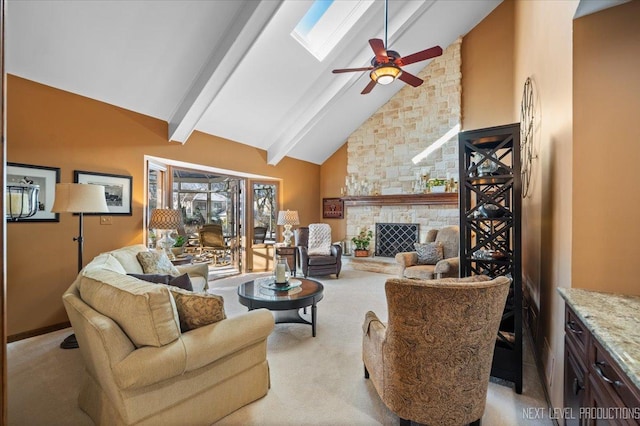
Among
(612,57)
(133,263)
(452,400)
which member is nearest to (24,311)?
(133,263)

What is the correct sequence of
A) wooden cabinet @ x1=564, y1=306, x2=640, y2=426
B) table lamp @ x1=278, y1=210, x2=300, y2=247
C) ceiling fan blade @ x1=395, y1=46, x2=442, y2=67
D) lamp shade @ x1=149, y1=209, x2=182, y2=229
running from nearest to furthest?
wooden cabinet @ x1=564, y1=306, x2=640, y2=426, ceiling fan blade @ x1=395, y1=46, x2=442, y2=67, lamp shade @ x1=149, y1=209, x2=182, y2=229, table lamp @ x1=278, y1=210, x2=300, y2=247

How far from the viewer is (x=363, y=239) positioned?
703 centimetres

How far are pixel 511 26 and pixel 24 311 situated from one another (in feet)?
27.6

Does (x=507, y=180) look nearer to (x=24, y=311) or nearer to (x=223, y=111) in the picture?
(x=223, y=111)

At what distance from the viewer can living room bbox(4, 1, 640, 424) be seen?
1501 mm

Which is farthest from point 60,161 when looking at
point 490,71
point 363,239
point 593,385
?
point 490,71

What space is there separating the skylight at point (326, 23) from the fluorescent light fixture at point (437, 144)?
309cm

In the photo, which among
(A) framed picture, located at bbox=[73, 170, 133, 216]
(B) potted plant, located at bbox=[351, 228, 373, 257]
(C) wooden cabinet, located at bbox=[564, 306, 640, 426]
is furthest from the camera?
(B) potted plant, located at bbox=[351, 228, 373, 257]

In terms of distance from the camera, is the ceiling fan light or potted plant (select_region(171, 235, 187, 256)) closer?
the ceiling fan light

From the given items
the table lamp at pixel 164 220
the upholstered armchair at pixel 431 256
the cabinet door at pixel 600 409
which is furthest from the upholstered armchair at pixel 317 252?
the cabinet door at pixel 600 409

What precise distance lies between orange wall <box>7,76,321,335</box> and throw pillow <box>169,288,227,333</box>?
2451mm

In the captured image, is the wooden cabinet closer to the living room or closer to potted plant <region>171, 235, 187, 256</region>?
the living room

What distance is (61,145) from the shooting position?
129 inches

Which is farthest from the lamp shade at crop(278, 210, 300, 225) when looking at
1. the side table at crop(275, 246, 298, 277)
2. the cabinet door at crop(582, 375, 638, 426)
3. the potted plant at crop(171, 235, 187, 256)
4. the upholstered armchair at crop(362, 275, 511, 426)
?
the cabinet door at crop(582, 375, 638, 426)
